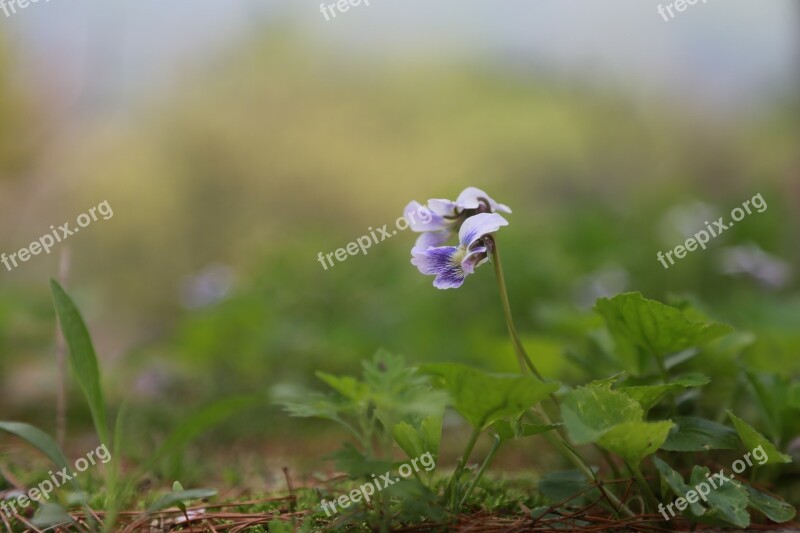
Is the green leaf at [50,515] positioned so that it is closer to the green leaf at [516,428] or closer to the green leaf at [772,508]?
the green leaf at [516,428]

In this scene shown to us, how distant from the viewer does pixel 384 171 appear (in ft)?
25.8

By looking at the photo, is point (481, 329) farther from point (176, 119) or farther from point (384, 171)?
point (176, 119)

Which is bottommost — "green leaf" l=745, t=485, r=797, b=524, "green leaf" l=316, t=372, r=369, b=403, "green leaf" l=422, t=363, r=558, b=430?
"green leaf" l=745, t=485, r=797, b=524

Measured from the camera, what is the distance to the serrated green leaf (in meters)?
0.91

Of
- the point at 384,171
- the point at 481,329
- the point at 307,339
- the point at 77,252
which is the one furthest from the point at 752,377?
the point at 77,252

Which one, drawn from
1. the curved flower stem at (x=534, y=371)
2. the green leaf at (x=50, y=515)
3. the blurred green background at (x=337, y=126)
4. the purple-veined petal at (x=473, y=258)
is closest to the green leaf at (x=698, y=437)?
the curved flower stem at (x=534, y=371)

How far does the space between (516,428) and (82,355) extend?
2.26 ft

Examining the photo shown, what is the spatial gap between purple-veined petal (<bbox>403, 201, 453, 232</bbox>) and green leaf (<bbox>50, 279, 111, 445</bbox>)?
0.55 metres

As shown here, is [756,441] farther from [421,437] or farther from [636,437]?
[421,437]

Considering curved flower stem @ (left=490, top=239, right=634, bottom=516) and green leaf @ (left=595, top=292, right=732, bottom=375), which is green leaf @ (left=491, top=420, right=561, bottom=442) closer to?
curved flower stem @ (left=490, top=239, right=634, bottom=516)

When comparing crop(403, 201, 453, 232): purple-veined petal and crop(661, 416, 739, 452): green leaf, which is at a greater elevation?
crop(403, 201, 453, 232): purple-veined petal

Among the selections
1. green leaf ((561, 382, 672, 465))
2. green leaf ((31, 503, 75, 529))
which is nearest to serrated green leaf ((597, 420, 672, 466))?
green leaf ((561, 382, 672, 465))

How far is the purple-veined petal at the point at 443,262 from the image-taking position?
39.3 inches

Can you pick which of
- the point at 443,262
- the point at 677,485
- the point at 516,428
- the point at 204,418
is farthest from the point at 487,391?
the point at 204,418
